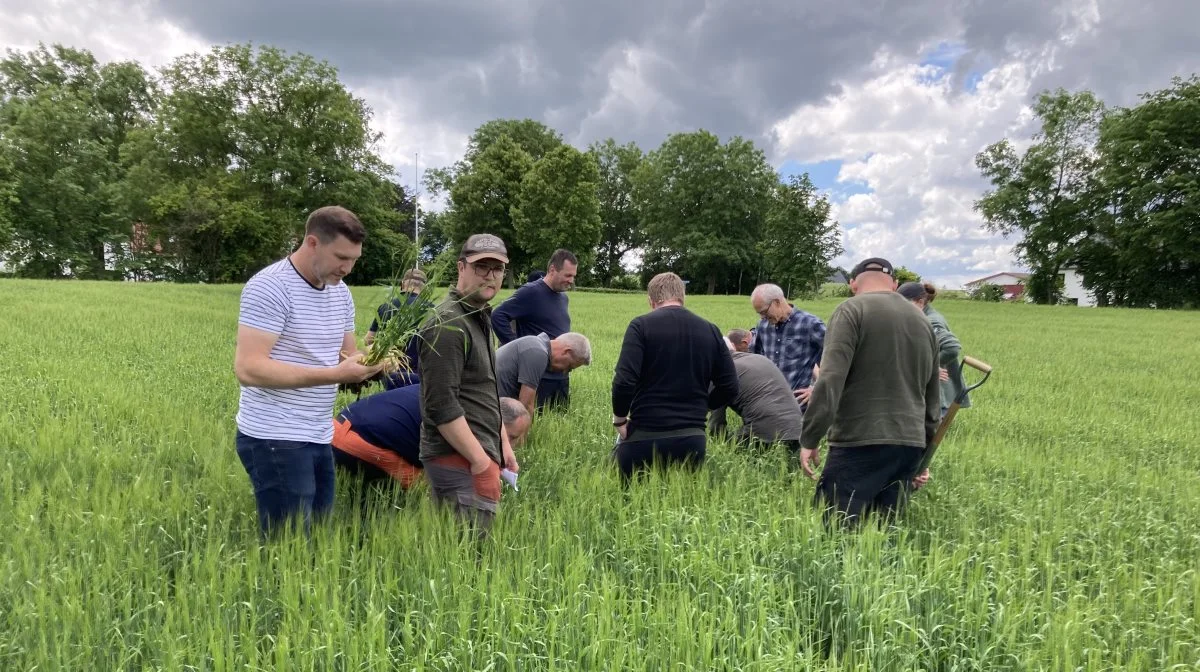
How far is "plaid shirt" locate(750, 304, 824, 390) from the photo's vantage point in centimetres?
591

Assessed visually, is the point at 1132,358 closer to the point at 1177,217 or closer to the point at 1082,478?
the point at 1082,478

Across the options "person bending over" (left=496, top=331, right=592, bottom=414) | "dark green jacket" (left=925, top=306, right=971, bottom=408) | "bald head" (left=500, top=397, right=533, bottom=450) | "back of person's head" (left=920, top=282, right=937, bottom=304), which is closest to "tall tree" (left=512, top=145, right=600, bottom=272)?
"back of person's head" (left=920, top=282, right=937, bottom=304)

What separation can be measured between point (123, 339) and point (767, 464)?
10.7m

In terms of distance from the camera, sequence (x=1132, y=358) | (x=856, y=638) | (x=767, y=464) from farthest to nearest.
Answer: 1. (x=1132, y=358)
2. (x=767, y=464)
3. (x=856, y=638)

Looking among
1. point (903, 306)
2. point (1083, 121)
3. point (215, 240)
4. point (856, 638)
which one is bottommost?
point (856, 638)

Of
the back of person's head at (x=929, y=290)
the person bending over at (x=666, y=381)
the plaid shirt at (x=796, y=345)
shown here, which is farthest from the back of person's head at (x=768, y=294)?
the person bending over at (x=666, y=381)

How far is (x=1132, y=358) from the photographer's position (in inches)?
537

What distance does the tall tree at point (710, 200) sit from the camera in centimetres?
5497

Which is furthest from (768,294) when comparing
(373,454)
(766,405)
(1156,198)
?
(1156,198)

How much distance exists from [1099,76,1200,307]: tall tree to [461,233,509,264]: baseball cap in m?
48.5

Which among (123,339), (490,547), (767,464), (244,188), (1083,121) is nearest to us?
(490,547)

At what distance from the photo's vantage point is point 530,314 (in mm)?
6371

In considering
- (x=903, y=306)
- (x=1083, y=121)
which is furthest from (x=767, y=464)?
(x=1083, y=121)

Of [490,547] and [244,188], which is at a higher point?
[244,188]
